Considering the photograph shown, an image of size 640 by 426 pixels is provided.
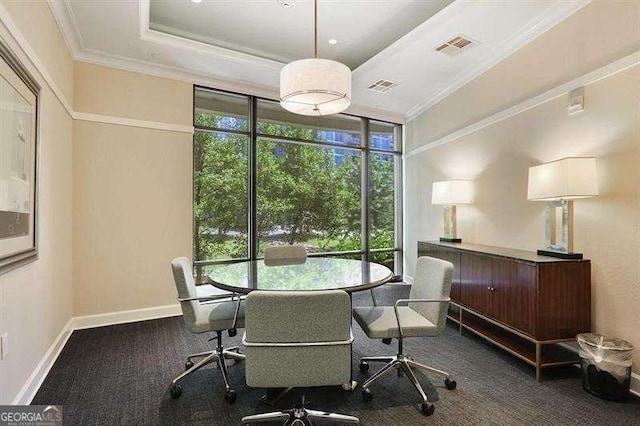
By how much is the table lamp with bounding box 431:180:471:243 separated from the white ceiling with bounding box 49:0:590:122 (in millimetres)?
1348

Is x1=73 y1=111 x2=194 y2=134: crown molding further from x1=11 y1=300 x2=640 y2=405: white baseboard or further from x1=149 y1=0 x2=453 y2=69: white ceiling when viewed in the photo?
x1=11 y1=300 x2=640 y2=405: white baseboard

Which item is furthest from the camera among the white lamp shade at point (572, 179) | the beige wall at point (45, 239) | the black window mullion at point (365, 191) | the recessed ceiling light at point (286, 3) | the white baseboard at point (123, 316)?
the black window mullion at point (365, 191)

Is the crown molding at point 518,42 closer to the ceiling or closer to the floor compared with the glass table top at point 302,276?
closer to the ceiling

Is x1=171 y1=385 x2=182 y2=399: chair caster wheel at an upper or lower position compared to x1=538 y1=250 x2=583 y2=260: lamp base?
lower

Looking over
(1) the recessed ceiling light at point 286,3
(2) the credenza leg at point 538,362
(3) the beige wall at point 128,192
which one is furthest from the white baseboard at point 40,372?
(1) the recessed ceiling light at point 286,3

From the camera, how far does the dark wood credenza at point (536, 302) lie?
8.21 ft

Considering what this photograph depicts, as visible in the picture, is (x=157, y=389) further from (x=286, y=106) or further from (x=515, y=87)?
(x=515, y=87)

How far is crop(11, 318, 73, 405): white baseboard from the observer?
2.14 meters

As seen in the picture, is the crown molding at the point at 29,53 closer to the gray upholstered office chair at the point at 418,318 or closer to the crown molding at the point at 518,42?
the gray upholstered office chair at the point at 418,318

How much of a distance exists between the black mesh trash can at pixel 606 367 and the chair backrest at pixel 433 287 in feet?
3.53

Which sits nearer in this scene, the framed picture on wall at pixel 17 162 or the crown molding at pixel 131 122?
the framed picture on wall at pixel 17 162


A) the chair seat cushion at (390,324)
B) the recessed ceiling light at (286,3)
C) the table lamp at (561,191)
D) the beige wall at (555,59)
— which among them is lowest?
the chair seat cushion at (390,324)

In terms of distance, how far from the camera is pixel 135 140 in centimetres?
391

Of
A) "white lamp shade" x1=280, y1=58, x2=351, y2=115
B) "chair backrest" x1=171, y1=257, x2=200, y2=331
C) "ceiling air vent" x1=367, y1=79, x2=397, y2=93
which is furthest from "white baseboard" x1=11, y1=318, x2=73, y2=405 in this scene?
"ceiling air vent" x1=367, y1=79, x2=397, y2=93
